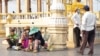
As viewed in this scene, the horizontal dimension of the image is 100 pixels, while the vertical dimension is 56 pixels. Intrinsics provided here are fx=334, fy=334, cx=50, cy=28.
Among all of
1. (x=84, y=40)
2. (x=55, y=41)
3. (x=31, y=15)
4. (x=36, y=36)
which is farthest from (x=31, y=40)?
(x=31, y=15)

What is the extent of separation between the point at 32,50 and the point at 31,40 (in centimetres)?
46

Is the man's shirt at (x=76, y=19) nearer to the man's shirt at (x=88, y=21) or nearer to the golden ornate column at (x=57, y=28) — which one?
the golden ornate column at (x=57, y=28)

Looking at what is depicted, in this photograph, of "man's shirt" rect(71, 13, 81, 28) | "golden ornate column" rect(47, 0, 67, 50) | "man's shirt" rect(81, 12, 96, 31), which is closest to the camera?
"man's shirt" rect(81, 12, 96, 31)

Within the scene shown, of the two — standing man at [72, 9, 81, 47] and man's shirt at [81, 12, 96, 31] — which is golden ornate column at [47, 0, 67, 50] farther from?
man's shirt at [81, 12, 96, 31]

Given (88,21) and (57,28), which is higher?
(88,21)

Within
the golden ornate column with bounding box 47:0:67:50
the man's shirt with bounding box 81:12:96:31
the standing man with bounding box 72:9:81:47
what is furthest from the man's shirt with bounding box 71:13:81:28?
the man's shirt with bounding box 81:12:96:31

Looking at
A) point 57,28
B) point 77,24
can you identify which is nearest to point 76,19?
point 77,24

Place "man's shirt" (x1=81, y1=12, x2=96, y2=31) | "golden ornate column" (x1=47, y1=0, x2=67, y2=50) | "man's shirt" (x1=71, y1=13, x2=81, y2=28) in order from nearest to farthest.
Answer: "man's shirt" (x1=81, y1=12, x2=96, y2=31), "golden ornate column" (x1=47, y1=0, x2=67, y2=50), "man's shirt" (x1=71, y1=13, x2=81, y2=28)

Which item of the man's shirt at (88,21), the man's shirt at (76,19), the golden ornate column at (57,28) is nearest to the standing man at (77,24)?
the man's shirt at (76,19)

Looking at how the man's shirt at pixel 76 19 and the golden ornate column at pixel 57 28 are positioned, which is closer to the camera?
the golden ornate column at pixel 57 28

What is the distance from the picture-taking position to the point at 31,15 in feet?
104

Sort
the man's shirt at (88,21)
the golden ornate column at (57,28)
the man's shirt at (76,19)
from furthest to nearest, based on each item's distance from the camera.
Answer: the man's shirt at (76,19), the golden ornate column at (57,28), the man's shirt at (88,21)

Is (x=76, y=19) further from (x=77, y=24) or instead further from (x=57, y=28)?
(x=57, y=28)

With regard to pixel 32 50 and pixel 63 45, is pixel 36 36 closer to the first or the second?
pixel 32 50
